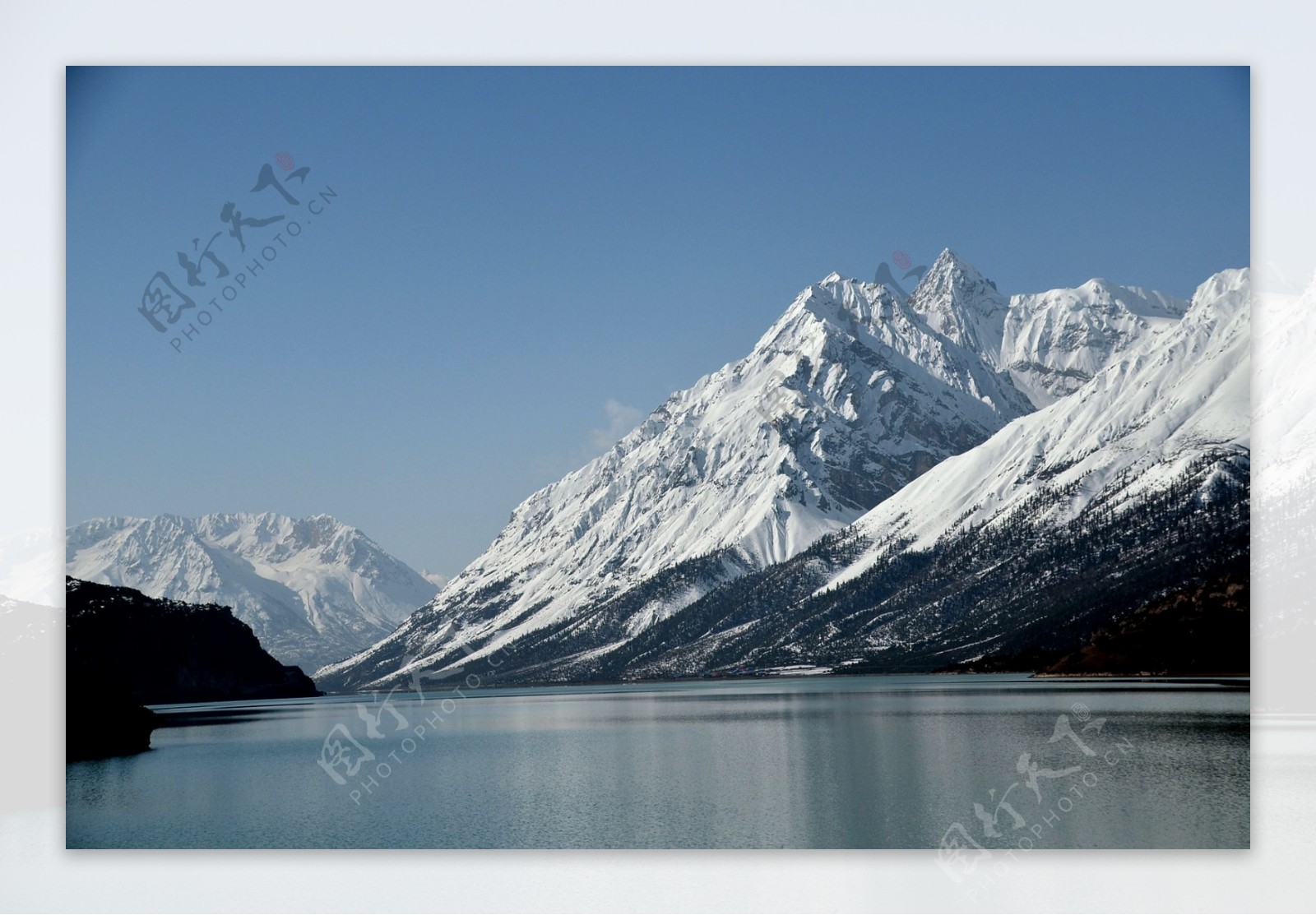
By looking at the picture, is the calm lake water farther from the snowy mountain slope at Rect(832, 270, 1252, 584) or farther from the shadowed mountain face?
the snowy mountain slope at Rect(832, 270, 1252, 584)

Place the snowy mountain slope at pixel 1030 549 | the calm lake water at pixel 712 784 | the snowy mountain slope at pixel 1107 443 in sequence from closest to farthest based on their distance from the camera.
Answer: the calm lake water at pixel 712 784 < the snowy mountain slope at pixel 1030 549 < the snowy mountain slope at pixel 1107 443

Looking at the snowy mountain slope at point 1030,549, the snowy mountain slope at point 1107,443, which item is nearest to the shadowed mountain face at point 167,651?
the snowy mountain slope at point 1030,549

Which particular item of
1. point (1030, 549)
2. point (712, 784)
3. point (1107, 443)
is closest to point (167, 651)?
point (712, 784)

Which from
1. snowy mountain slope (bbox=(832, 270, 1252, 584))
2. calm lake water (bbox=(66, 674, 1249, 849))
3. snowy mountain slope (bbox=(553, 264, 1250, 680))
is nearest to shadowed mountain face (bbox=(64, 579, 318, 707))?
calm lake water (bbox=(66, 674, 1249, 849))

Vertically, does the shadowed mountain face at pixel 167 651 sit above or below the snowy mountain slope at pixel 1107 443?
below

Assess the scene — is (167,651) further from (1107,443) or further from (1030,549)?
(1107,443)

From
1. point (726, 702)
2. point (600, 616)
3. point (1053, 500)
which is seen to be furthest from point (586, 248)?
point (600, 616)

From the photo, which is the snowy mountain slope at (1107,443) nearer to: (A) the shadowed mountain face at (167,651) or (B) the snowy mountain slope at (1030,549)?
(B) the snowy mountain slope at (1030,549)

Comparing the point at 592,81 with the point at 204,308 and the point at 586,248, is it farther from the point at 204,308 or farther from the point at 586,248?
the point at 204,308
